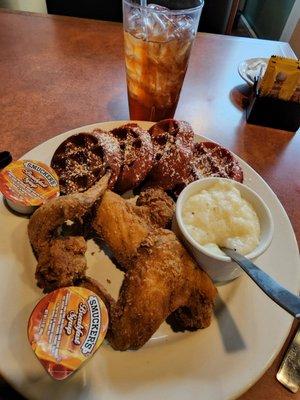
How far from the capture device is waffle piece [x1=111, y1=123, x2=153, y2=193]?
1.07m

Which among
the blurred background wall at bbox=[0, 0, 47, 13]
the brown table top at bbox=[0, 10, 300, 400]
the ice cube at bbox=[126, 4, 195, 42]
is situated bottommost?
the blurred background wall at bbox=[0, 0, 47, 13]

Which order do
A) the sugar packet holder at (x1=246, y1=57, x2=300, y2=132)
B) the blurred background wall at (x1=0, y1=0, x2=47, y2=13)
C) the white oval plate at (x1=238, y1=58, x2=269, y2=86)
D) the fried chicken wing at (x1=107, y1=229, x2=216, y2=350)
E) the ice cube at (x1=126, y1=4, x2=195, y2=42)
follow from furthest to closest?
the blurred background wall at (x1=0, y1=0, x2=47, y2=13)
the white oval plate at (x1=238, y1=58, x2=269, y2=86)
the sugar packet holder at (x1=246, y1=57, x2=300, y2=132)
the ice cube at (x1=126, y1=4, x2=195, y2=42)
the fried chicken wing at (x1=107, y1=229, x2=216, y2=350)

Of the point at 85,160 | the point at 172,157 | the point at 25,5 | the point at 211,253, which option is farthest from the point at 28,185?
the point at 25,5

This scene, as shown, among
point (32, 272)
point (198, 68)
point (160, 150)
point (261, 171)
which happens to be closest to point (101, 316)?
point (32, 272)

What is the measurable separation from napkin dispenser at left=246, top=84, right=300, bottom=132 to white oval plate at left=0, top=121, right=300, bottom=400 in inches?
30.4

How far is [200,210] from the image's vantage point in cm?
90

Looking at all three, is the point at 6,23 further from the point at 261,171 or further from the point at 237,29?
the point at 237,29

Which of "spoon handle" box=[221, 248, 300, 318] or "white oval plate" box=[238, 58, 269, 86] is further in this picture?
"white oval plate" box=[238, 58, 269, 86]

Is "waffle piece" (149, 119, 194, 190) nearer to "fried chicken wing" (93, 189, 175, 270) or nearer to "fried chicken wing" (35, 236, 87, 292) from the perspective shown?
"fried chicken wing" (93, 189, 175, 270)

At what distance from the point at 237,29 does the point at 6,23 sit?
341 centimetres

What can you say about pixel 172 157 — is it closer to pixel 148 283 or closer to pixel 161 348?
pixel 148 283

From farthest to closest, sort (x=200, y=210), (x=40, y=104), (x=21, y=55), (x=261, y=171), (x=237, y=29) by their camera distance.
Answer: (x=237, y=29) < (x=21, y=55) < (x=40, y=104) < (x=261, y=171) < (x=200, y=210)

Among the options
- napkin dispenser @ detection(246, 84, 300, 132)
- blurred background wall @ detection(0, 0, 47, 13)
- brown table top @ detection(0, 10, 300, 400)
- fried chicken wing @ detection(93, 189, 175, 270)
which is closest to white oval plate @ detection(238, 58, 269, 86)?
brown table top @ detection(0, 10, 300, 400)

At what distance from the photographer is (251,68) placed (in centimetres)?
179
